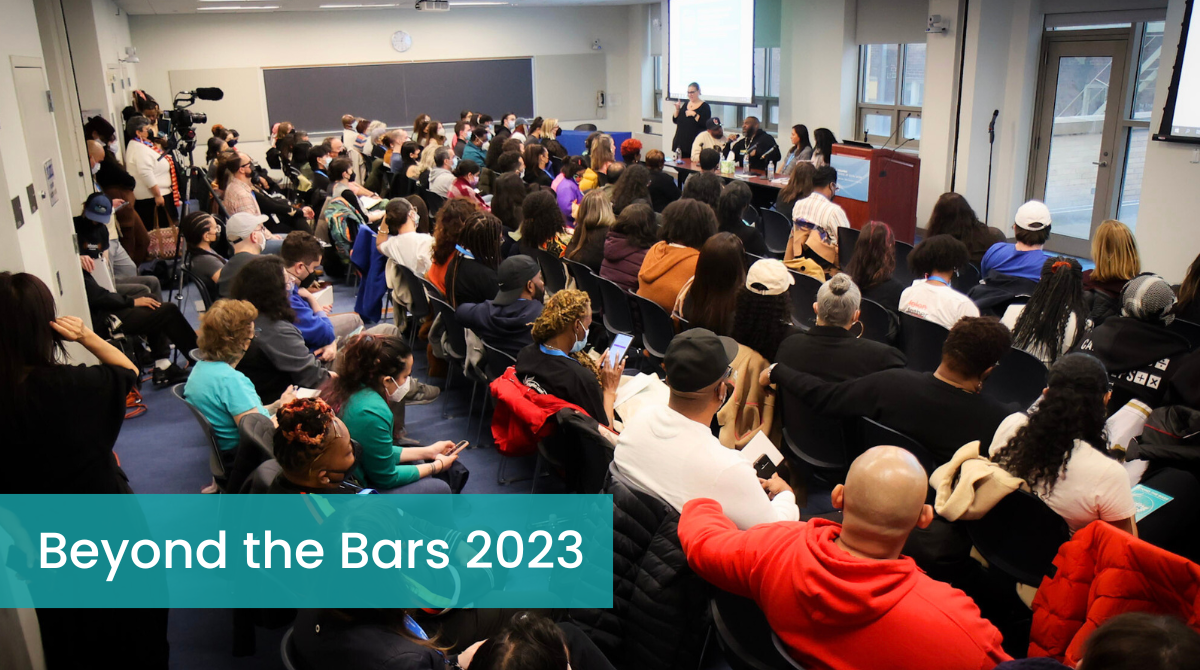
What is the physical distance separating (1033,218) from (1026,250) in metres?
0.18

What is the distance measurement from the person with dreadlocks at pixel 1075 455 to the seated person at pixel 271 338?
2898 millimetres

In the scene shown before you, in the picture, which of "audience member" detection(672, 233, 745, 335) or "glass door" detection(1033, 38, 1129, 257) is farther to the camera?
"glass door" detection(1033, 38, 1129, 257)

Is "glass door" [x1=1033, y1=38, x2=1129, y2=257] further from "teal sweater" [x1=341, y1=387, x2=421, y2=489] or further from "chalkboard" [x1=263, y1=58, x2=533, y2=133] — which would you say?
"chalkboard" [x1=263, y1=58, x2=533, y2=133]

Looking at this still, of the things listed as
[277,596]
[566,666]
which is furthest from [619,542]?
[277,596]

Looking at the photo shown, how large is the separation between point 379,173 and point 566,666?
872 cm

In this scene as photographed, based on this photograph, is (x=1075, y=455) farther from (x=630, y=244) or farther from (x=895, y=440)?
(x=630, y=244)

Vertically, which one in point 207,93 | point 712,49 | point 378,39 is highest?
point 378,39

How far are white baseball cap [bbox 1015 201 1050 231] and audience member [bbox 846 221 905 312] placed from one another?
28.9 inches

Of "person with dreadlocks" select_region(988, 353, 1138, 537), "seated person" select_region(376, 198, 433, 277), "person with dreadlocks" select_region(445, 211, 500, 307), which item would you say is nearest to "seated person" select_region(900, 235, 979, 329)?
"person with dreadlocks" select_region(988, 353, 1138, 537)

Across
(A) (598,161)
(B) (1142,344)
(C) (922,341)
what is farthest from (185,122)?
(B) (1142,344)

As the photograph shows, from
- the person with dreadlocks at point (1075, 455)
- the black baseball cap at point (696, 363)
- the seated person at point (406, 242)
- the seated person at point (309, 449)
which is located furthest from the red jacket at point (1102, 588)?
the seated person at point (406, 242)

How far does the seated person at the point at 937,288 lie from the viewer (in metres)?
3.92

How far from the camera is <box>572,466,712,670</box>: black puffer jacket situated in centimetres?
208

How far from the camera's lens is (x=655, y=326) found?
14.6 feet
